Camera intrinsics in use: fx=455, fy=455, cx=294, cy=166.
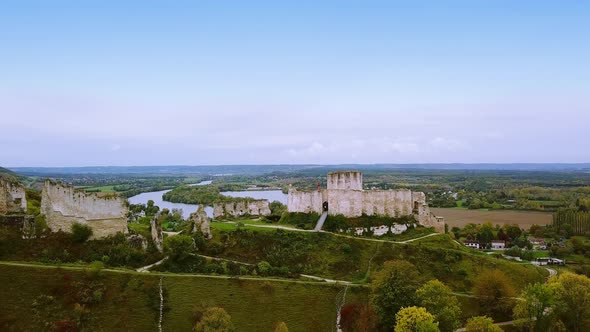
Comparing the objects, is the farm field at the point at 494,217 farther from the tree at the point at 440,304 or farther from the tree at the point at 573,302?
the tree at the point at 440,304

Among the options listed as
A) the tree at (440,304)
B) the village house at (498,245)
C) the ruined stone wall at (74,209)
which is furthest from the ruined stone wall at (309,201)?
the village house at (498,245)

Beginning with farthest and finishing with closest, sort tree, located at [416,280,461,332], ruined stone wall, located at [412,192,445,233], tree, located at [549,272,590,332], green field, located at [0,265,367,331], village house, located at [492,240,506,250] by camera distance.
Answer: village house, located at [492,240,506,250] → ruined stone wall, located at [412,192,445,233] → tree, located at [549,272,590,332] → tree, located at [416,280,461,332] → green field, located at [0,265,367,331]

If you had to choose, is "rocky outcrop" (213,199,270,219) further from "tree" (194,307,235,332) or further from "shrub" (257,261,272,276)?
"tree" (194,307,235,332)

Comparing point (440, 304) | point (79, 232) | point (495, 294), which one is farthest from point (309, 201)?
point (79, 232)

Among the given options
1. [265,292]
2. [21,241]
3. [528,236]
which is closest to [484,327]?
[265,292]

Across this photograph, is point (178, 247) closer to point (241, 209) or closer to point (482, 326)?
point (241, 209)

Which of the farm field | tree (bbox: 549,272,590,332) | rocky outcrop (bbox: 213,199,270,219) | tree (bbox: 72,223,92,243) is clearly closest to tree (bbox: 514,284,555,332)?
tree (bbox: 549,272,590,332)
